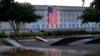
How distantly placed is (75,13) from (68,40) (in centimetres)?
7658

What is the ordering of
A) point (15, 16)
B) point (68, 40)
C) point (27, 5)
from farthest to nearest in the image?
point (27, 5)
point (15, 16)
point (68, 40)

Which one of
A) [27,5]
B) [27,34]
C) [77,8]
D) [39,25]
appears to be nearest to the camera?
[27,5]

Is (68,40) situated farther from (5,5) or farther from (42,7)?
(42,7)

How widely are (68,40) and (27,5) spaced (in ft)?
79.8

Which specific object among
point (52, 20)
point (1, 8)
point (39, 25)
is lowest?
point (39, 25)

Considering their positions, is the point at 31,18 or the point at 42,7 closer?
the point at 31,18

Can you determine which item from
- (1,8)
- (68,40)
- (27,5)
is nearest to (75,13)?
(27,5)

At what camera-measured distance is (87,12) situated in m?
62.7

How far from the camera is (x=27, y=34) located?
6081 cm

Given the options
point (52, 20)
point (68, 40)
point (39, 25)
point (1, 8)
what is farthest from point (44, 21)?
point (1, 8)

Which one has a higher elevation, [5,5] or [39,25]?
[5,5]

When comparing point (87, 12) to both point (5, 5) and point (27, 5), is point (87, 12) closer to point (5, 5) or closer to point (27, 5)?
point (27, 5)

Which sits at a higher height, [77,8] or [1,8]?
[1,8]

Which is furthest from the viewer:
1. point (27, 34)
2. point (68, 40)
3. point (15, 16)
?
point (27, 34)
